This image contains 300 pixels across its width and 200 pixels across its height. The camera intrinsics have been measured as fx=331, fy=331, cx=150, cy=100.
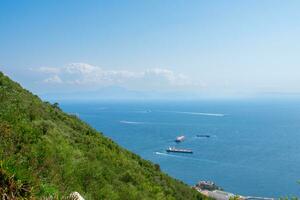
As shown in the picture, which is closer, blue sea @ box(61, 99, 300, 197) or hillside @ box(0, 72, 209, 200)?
hillside @ box(0, 72, 209, 200)

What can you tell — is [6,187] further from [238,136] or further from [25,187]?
[238,136]

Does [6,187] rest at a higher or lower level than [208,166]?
higher

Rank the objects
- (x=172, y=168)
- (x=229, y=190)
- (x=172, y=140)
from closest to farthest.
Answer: (x=229, y=190)
(x=172, y=168)
(x=172, y=140)

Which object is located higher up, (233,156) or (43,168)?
(43,168)

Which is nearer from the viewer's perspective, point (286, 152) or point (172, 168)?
point (172, 168)

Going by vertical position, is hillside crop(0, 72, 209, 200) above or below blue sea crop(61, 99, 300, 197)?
above

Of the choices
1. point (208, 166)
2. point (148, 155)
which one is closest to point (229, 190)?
point (208, 166)

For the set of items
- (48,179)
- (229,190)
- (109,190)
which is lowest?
(229,190)

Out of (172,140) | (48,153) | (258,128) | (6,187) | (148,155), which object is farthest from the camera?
(258,128)

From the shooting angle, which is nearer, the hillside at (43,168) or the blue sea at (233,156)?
the hillside at (43,168)

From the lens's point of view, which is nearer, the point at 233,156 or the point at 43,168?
the point at 43,168

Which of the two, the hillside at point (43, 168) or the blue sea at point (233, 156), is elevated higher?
the hillside at point (43, 168)
